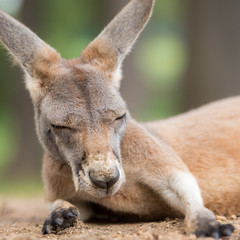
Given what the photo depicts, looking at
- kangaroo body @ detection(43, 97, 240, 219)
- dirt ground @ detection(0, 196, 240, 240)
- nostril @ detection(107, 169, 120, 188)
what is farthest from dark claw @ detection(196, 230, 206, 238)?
kangaroo body @ detection(43, 97, 240, 219)

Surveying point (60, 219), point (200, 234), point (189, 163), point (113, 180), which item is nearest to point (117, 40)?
point (189, 163)

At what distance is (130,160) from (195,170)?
2.78ft

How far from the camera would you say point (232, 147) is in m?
5.88

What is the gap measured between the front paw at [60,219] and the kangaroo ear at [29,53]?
1191 mm

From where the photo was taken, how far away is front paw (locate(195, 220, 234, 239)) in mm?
4062

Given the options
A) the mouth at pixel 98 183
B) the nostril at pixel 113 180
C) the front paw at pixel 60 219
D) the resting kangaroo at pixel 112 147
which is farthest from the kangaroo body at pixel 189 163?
the nostril at pixel 113 180

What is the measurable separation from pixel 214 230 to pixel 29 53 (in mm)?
2472

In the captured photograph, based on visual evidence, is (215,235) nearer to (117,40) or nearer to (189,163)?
(189,163)

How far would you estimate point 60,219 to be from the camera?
4668 millimetres

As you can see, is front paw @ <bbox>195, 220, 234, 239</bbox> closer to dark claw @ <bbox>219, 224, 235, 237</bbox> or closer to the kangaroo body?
dark claw @ <bbox>219, 224, 235, 237</bbox>

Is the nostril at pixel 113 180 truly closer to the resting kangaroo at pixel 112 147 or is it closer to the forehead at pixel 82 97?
the resting kangaroo at pixel 112 147

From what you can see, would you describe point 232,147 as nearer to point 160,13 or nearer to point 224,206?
point 224,206

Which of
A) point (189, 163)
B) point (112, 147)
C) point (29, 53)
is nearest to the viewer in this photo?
point (112, 147)

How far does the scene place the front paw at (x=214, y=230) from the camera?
13.3ft
